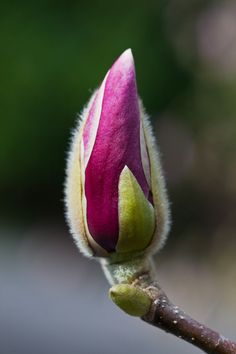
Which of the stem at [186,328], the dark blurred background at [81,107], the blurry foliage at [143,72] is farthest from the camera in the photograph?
the blurry foliage at [143,72]

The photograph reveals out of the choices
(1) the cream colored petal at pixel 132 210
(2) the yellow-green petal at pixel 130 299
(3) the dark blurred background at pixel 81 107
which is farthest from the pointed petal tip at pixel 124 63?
(3) the dark blurred background at pixel 81 107

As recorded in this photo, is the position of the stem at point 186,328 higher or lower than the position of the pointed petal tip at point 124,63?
lower

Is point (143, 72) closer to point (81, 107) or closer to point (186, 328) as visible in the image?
point (81, 107)

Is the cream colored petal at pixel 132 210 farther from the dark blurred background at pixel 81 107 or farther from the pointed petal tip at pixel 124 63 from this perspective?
the dark blurred background at pixel 81 107

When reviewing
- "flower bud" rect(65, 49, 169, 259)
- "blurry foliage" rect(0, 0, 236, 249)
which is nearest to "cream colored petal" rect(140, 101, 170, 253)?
"flower bud" rect(65, 49, 169, 259)

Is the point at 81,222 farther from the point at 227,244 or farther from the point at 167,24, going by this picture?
the point at 167,24

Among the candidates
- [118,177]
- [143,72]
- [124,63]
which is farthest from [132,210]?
[143,72]

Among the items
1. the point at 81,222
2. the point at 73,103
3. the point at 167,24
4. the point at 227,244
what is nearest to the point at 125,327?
the point at 227,244
